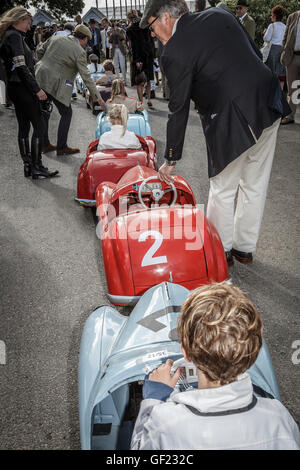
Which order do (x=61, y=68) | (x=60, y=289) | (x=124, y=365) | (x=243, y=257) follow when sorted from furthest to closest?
(x=61, y=68)
(x=243, y=257)
(x=60, y=289)
(x=124, y=365)

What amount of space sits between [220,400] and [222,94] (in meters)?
2.26

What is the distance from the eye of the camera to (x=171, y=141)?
9.89 ft

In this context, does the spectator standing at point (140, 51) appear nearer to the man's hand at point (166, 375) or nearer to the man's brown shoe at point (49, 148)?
the man's brown shoe at point (49, 148)

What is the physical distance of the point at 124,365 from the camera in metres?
1.60

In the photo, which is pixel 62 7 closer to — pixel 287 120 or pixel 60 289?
pixel 287 120

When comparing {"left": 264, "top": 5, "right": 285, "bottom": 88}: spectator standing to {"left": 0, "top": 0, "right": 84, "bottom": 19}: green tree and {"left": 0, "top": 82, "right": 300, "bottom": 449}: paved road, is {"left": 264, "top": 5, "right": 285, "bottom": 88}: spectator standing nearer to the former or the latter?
{"left": 0, "top": 82, "right": 300, "bottom": 449}: paved road

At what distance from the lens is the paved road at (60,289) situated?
2.22m

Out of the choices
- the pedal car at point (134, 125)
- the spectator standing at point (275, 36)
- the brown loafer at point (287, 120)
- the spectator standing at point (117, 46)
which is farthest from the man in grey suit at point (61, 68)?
the spectator standing at point (117, 46)

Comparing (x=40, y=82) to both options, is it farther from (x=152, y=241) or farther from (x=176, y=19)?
(x=152, y=241)

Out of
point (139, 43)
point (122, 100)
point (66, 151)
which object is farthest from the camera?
point (139, 43)

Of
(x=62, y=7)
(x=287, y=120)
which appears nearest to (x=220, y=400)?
(x=287, y=120)

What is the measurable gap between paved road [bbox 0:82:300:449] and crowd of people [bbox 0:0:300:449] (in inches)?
16.6

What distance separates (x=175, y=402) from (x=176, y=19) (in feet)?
8.10

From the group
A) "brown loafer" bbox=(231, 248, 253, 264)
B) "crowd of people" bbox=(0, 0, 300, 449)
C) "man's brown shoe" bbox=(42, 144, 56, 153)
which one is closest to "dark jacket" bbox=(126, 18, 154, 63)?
"crowd of people" bbox=(0, 0, 300, 449)
